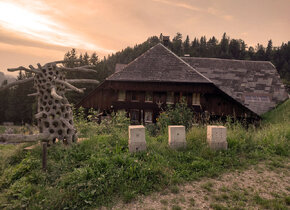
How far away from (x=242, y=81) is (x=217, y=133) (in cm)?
1862

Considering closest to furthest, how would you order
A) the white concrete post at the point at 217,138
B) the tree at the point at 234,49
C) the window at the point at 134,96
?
the white concrete post at the point at 217,138 → the window at the point at 134,96 → the tree at the point at 234,49

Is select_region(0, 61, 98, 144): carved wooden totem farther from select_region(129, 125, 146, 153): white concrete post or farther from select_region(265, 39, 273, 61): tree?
select_region(265, 39, 273, 61): tree

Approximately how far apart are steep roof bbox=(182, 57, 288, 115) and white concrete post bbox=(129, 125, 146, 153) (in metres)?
17.9

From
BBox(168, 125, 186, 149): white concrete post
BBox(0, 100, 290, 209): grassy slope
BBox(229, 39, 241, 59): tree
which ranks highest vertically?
BBox(229, 39, 241, 59): tree

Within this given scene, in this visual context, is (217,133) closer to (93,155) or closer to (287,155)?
(287,155)

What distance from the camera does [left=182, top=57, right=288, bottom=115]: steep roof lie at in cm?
2016

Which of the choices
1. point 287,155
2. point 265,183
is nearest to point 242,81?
point 287,155

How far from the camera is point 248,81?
21.1 m

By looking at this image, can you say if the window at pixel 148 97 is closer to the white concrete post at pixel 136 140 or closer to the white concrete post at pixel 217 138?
the white concrete post at pixel 217 138

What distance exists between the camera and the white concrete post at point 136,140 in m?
5.15

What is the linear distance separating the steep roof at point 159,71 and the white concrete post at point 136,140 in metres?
10.2

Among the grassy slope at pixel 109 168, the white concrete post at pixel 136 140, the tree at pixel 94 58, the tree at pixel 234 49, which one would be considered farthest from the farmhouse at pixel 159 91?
the tree at pixel 234 49

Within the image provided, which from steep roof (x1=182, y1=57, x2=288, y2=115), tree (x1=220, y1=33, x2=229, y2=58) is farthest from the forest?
steep roof (x1=182, y1=57, x2=288, y2=115)

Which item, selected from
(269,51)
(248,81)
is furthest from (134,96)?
(269,51)
